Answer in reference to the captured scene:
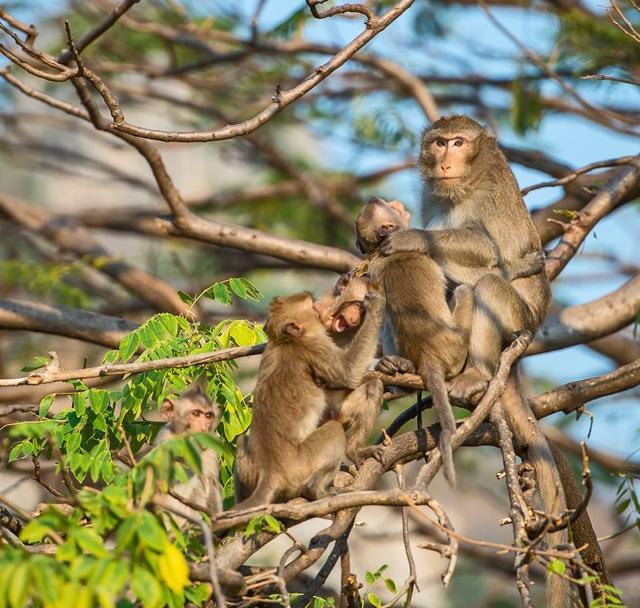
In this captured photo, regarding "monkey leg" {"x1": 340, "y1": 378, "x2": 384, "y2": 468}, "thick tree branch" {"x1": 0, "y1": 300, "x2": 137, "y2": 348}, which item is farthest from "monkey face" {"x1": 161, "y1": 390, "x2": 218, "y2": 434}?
"thick tree branch" {"x1": 0, "y1": 300, "x2": 137, "y2": 348}

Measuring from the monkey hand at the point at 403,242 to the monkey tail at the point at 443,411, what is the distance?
73 cm

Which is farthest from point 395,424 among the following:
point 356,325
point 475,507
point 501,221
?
point 475,507

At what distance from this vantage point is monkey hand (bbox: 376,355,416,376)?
5754 mm

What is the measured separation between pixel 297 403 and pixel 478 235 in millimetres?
1936

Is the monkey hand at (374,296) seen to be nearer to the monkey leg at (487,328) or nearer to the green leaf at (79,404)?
the monkey leg at (487,328)

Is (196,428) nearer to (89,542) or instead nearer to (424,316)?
(424,316)

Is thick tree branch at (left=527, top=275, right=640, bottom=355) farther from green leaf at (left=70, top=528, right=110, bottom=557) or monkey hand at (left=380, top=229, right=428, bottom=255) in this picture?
green leaf at (left=70, top=528, right=110, bottom=557)

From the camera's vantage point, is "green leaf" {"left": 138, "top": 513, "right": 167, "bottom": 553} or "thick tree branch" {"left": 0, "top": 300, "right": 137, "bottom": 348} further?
"thick tree branch" {"left": 0, "top": 300, "right": 137, "bottom": 348}

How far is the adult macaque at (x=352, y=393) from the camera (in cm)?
549

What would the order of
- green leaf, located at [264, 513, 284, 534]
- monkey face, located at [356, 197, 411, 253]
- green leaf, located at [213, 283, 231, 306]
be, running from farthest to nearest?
monkey face, located at [356, 197, 411, 253], green leaf, located at [213, 283, 231, 306], green leaf, located at [264, 513, 284, 534]

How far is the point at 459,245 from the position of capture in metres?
6.32

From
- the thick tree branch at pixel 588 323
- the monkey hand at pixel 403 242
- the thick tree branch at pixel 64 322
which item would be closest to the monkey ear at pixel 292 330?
the monkey hand at pixel 403 242

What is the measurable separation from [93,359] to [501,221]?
777 centimetres

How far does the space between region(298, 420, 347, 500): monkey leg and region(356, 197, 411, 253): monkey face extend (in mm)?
1680
